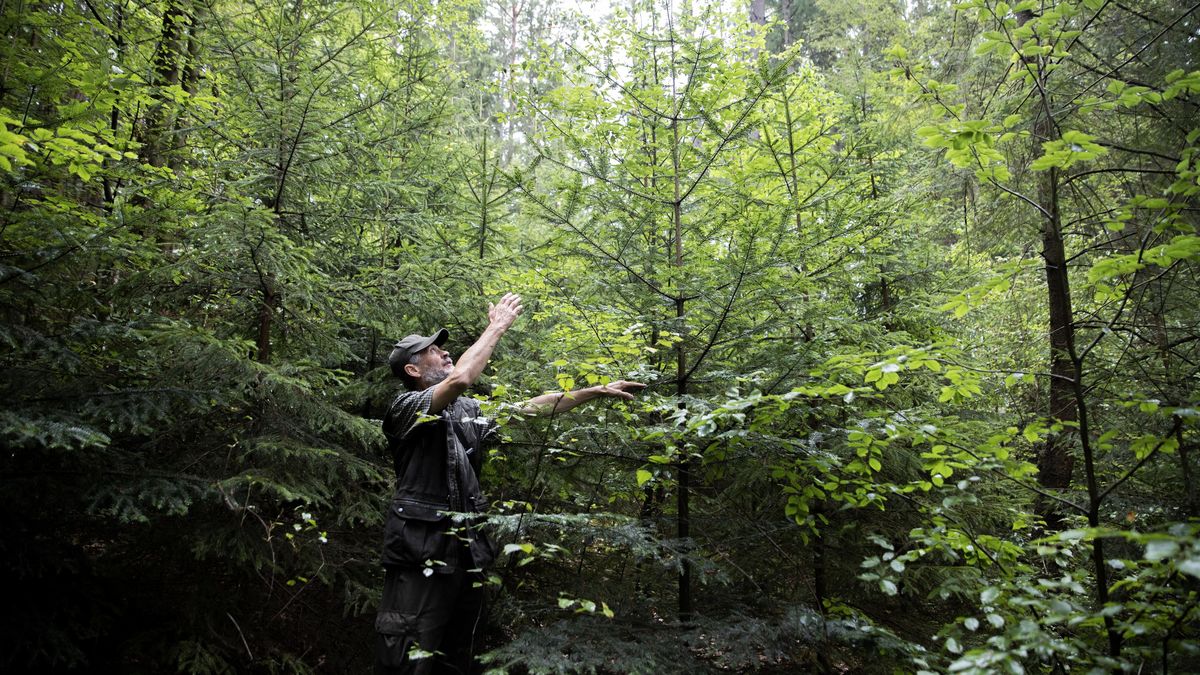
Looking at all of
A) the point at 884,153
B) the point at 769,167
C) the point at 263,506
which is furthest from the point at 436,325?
the point at 884,153

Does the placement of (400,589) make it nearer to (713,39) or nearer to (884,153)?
(713,39)

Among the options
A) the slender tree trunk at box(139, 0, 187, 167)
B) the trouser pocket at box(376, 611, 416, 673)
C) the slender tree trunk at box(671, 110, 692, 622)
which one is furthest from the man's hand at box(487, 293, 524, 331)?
the slender tree trunk at box(139, 0, 187, 167)

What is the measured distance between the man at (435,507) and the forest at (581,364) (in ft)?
0.94

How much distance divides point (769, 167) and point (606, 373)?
2778mm

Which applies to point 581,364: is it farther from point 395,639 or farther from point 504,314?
point 395,639

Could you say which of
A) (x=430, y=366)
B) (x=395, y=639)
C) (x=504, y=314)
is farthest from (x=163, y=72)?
(x=395, y=639)

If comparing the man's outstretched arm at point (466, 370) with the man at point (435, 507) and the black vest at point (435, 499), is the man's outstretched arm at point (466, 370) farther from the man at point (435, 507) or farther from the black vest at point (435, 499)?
the black vest at point (435, 499)

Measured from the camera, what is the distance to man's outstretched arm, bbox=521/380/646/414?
3523 mm

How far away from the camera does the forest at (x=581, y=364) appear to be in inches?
124

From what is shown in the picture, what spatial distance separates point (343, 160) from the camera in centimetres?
490

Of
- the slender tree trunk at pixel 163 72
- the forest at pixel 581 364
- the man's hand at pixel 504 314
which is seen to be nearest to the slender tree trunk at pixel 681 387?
the forest at pixel 581 364

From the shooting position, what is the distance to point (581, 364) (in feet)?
10.8

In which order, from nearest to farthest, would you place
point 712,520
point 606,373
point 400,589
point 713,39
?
1. point 400,589
2. point 606,373
3. point 712,520
4. point 713,39

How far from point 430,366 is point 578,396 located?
42.4 inches
